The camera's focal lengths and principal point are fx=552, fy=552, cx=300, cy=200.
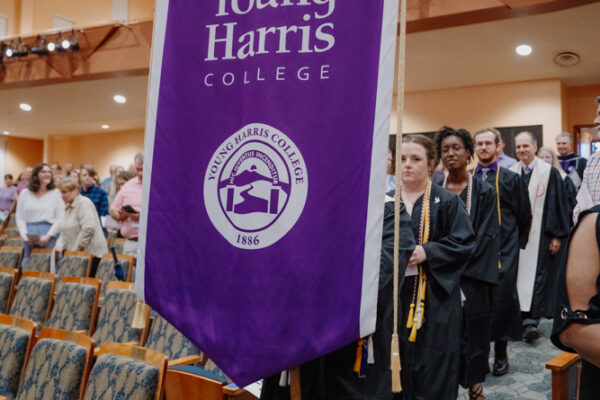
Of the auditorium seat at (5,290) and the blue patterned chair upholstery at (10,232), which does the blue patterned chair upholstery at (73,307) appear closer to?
the auditorium seat at (5,290)

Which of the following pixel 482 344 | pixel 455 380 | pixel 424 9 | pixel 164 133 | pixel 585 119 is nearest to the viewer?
pixel 164 133

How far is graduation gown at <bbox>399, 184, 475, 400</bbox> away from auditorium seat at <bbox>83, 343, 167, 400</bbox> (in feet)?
3.12

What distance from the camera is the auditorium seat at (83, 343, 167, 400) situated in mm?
1756

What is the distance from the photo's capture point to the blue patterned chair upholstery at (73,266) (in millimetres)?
4641

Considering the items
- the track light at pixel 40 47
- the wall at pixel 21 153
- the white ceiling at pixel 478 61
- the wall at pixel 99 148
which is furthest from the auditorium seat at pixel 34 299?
the wall at pixel 21 153

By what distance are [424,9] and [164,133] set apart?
202 inches

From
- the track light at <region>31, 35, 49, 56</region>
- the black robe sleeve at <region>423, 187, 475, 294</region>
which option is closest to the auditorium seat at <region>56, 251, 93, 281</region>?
the black robe sleeve at <region>423, 187, 475, 294</region>

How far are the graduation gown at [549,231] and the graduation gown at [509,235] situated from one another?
742 mm

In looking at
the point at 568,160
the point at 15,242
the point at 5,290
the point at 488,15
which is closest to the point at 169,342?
the point at 5,290

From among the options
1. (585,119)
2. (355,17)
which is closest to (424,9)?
(585,119)

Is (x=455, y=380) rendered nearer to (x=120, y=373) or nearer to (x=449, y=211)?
(x=449, y=211)

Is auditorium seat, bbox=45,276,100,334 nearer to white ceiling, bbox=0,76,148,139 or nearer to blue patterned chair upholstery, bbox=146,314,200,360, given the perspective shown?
blue patterned chair upholstery, bbox=146,314,200,360

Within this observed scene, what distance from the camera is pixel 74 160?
16078mm

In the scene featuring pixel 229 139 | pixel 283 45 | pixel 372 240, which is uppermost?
pixel 283 45
